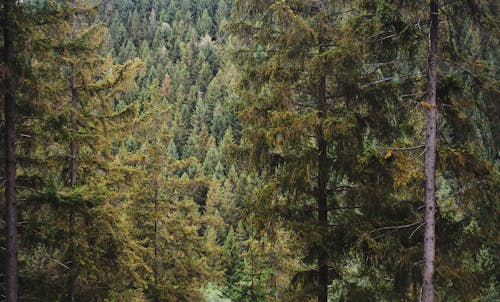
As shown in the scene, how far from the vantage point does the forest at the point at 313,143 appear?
656 cm

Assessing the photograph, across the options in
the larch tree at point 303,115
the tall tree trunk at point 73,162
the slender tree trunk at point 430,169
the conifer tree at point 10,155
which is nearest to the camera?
the slender tree trunk at point 430,169

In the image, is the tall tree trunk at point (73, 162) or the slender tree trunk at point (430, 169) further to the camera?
the tall tree trunk at point (73, 162)

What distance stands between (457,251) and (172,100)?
11498cm

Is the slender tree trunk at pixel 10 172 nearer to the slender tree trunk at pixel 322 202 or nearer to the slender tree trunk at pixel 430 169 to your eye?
the slender tree trunk at pixel 322 202

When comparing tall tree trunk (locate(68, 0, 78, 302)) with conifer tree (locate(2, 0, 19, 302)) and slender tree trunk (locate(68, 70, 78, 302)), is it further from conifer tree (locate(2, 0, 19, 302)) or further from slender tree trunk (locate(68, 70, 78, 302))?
conifer tree (locate(2, 0, 19, 302))

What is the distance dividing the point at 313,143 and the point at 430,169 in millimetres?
3005

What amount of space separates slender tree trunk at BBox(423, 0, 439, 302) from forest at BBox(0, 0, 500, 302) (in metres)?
0.02

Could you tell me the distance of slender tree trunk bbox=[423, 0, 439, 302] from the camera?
21.1ft

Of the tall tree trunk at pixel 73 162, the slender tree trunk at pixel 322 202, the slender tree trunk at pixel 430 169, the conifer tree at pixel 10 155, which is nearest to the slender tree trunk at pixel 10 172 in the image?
the conifer tree at pixel 10 155

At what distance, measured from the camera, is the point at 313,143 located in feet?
30.1

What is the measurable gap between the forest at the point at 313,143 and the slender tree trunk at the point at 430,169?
0.02 metres

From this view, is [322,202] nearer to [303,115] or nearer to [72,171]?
[303,115]

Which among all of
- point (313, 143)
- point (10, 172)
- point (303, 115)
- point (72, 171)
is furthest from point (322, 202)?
point (72, 171)

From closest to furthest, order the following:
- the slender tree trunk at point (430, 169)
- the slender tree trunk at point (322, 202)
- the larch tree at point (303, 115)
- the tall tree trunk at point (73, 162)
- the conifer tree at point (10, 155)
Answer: the slender tree trunk at point (430, 169), the conifer tree at point (10, 155), the larch tree at point (303, 115), the slender tree trunk at point (322, 202), the tall tree trunk at point (73, 162)
